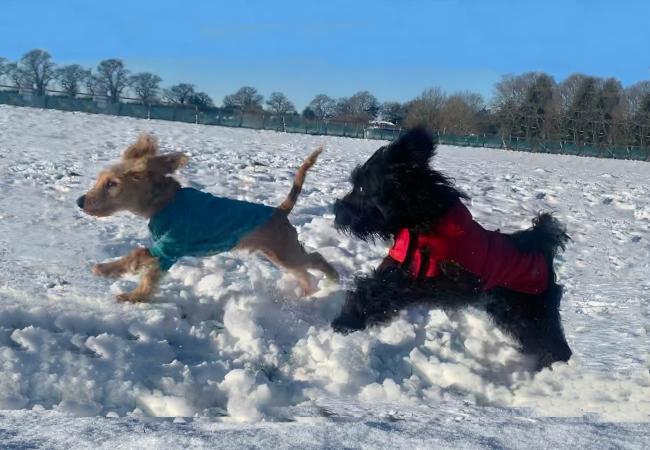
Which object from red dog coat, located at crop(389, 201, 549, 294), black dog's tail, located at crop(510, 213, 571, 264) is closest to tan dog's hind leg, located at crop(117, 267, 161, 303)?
red dog coat, located at crop(389, 201, 549, 294)

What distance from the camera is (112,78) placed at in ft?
130

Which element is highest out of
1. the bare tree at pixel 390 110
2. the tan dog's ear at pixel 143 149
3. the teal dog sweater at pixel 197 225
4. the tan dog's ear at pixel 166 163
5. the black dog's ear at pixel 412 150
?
the bare tree at pixel 390 110

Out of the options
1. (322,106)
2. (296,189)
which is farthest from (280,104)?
(296,189)

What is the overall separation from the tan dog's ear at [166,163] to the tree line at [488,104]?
30.1 m

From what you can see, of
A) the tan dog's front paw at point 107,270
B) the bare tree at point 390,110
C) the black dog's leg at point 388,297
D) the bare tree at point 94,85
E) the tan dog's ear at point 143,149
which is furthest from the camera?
the bare tree at point 94,85

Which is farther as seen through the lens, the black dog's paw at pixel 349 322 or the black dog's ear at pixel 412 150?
the black dog's paw at pixel 349 322

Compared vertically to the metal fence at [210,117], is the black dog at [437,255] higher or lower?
lower

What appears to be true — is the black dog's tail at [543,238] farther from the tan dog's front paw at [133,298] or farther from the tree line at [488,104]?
the tree line at [488,104]

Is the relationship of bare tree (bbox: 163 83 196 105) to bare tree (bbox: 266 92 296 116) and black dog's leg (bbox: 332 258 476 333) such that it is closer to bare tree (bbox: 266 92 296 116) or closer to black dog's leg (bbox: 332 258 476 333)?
bare tree (bbox: 266 92 296 116)

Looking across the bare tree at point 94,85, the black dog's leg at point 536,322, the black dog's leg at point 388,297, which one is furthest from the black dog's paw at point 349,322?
the bare tree at point 94,85

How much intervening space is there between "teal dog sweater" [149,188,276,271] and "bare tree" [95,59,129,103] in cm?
3467

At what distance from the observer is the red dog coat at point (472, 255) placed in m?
3.89

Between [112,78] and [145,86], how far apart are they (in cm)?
219

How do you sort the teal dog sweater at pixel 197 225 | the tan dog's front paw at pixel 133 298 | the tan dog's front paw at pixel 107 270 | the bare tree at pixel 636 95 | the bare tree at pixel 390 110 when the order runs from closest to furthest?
the tan dog's front paw at pixel 133 298
the teal dog sweater at pixel 197 225
the tan dog's front paw at pixel 107 270
the bare tree at pixel 390 110
the bare tree at pixel 636 95
